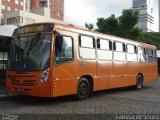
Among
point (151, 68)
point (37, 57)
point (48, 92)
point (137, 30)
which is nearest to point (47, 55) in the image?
point (37, 57)

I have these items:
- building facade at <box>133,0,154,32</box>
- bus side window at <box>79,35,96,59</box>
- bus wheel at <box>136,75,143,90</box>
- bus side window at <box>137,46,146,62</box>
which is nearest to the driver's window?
bus side window at <box>79,35,96,59</box>

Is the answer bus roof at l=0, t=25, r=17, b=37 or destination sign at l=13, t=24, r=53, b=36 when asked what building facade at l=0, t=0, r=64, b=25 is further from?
destination sign at l=13, t=24, r=53, b=36

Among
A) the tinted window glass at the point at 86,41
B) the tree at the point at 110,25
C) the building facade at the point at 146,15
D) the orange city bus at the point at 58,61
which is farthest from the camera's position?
the building facade at the point at 146,15

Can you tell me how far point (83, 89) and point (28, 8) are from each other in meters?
86.5

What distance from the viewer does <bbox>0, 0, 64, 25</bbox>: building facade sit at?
76312 mm

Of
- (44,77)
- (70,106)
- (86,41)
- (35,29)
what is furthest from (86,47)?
(70,106)

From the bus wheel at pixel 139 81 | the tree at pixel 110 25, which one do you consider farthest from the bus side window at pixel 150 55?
the tree at pixel 110 25

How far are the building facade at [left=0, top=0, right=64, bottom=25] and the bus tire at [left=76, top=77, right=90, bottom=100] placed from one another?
60467 mm

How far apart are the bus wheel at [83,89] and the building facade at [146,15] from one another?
102 m

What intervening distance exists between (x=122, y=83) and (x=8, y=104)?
683 cm

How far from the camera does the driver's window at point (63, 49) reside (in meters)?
12.2

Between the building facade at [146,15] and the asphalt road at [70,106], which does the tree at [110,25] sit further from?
the building facade at [146,15]

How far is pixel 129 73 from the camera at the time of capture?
18062 mm

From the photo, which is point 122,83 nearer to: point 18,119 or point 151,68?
point 151,68
